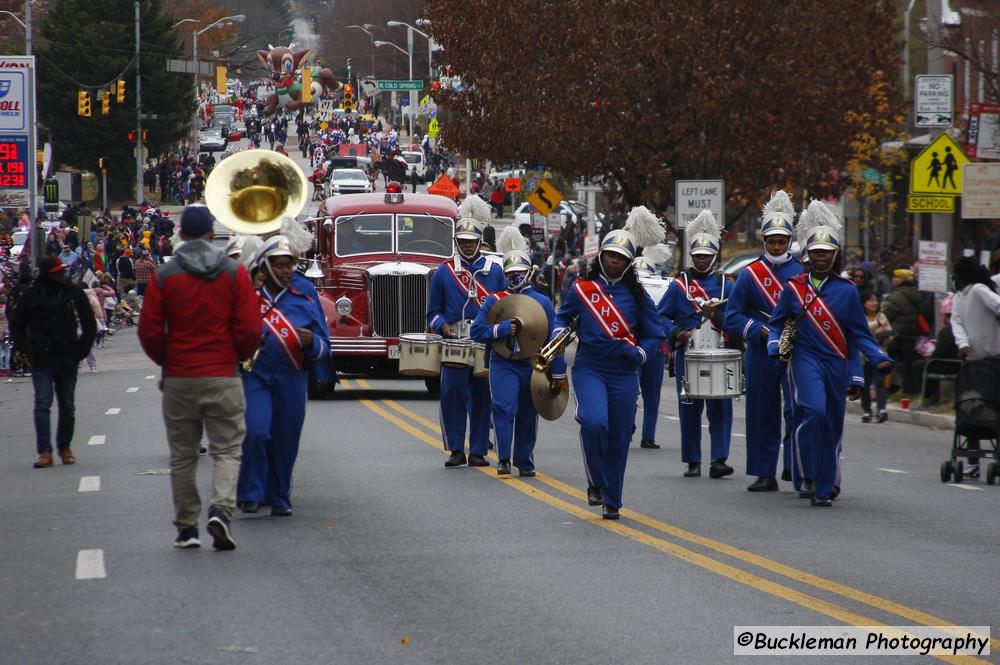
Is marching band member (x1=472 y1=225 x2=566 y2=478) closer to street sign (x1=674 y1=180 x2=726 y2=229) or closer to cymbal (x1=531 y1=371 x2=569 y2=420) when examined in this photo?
cymbal (x1=531 y1=371 x2=569 y2=420)

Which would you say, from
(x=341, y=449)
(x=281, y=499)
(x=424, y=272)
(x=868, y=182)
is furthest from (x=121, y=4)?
(x=281, y=499)

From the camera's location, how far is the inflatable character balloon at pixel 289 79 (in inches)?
5354

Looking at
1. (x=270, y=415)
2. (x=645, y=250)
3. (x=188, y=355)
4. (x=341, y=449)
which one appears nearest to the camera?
(x=188, y=355)

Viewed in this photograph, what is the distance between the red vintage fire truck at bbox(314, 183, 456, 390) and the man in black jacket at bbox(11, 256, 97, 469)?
8735 mm

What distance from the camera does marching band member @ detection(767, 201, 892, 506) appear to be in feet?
42.5

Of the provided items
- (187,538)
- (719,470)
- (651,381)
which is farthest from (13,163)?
(187,538)

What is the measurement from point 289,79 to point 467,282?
12328cm

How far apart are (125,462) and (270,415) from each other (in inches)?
203

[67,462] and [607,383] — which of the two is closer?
[607,383]

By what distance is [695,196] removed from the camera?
32.1 metres

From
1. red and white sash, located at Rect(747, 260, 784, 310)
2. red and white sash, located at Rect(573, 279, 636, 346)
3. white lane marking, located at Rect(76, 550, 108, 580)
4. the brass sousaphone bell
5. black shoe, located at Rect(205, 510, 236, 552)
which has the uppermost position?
the brass sousaphone bell

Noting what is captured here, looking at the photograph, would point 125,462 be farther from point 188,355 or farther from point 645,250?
point 188,355

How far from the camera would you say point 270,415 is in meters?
11.9

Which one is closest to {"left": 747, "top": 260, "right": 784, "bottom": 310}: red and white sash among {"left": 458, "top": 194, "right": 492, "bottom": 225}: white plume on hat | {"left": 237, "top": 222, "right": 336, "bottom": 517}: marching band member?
{"left": 458, "top": 194, "right": 492, "bottom": 225}: white plume on hat
